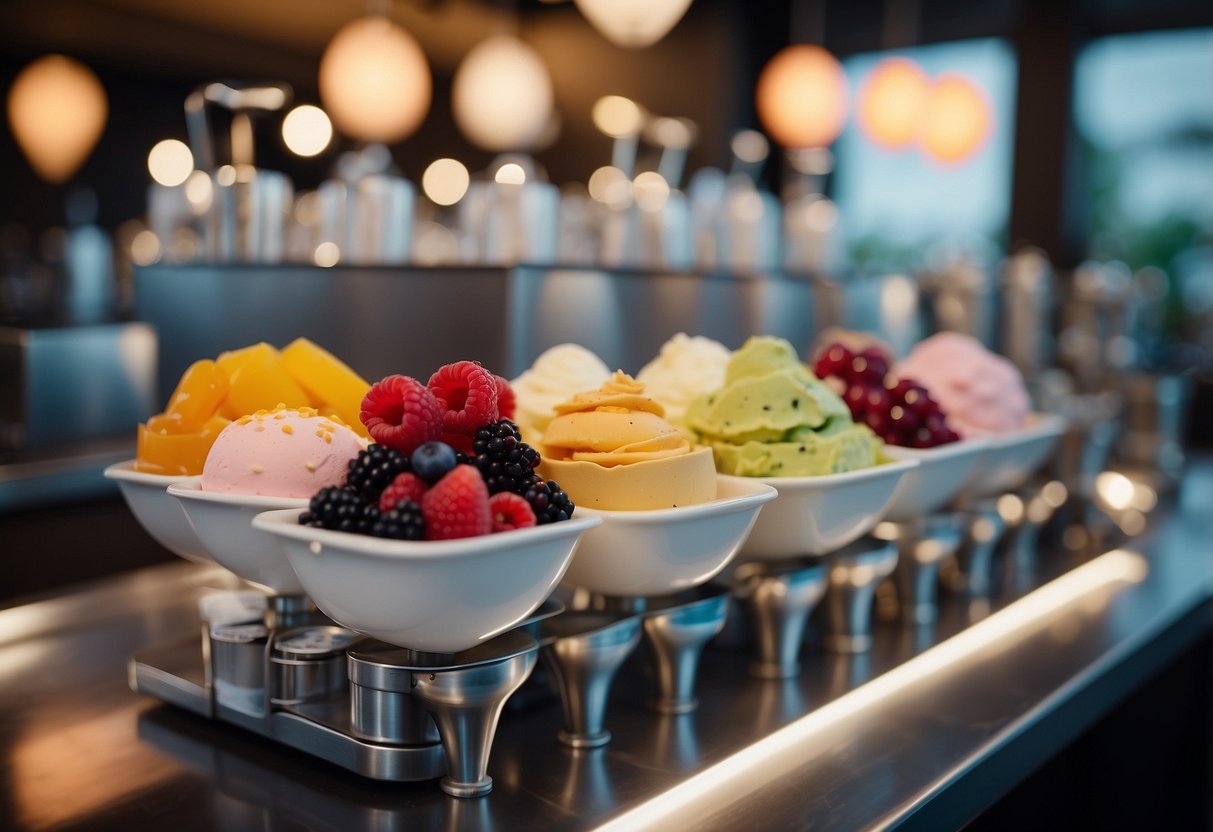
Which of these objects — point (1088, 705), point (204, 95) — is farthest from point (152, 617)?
point (1088, 705)

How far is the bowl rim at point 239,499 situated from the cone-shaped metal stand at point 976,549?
0.98 metres

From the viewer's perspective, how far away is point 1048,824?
1642 mm

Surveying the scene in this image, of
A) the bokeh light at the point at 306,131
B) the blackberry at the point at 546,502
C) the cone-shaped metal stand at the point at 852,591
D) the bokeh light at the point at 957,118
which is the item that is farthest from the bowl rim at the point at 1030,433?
the bokeh light at the point at 957,118

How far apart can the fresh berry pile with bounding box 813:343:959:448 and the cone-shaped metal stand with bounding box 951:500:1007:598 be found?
0.23 metres

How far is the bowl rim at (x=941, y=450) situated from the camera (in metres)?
1.27

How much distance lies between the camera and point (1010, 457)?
153 cm

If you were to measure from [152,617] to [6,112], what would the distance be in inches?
156

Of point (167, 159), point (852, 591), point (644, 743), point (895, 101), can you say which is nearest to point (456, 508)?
point (644, 743)

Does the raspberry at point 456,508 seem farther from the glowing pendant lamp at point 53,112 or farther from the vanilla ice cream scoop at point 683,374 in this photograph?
the glowing pendant lamp at point 53,112

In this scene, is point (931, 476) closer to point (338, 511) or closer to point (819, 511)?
point (819, 511)

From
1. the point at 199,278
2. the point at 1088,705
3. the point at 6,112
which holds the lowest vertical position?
the point at 1088,705

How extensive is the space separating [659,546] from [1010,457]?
83 centimetres

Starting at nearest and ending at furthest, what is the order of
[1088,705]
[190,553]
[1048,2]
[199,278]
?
[190,553] < [1088,705] < [199,278] < [1048,2]

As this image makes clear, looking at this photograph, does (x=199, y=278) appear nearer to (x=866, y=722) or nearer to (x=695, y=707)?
(x=695, y=707)
